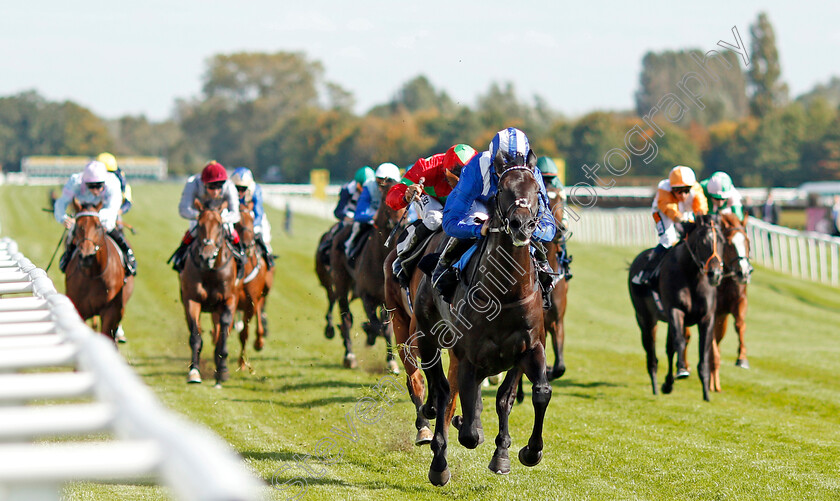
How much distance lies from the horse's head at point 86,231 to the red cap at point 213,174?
129 centimetres

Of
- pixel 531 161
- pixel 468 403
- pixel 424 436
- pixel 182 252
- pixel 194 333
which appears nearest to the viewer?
pixel 531 161

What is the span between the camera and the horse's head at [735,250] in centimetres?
1061

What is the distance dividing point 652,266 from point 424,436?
485 cm

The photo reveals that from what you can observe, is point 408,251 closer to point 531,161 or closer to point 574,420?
point 531,161

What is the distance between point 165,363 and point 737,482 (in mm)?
7712

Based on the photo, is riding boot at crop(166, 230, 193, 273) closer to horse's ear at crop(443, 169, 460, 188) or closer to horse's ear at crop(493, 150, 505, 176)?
horse's ear at crop(443, 169, 460, 188)

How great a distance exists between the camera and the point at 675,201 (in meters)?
10.7

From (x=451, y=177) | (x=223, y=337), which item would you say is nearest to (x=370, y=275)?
(x=223, y=337)

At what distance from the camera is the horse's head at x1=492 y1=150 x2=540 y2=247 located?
5094 millimetres

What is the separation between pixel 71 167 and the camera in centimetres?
10025

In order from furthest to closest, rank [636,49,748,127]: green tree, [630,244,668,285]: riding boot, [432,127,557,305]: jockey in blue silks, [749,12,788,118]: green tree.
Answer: [636,49,748,127]: green tree → [749,12,788,118]: green tree → [630,244,668,285]: riding boot → [432,127,557,305]: jockey in blue silks

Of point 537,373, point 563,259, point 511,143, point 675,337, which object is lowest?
point 675,337

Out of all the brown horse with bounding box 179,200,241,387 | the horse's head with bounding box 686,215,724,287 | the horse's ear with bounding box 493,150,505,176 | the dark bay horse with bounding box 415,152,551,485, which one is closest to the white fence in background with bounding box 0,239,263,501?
the dark bay horse with bounding box 415,152,551,485

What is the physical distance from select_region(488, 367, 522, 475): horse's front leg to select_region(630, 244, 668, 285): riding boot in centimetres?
480
